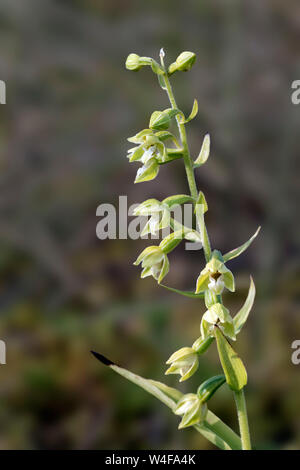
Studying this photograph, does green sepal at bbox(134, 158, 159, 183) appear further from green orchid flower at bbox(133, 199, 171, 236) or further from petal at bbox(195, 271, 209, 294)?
petal at bbox(195, 271, 209, 294)

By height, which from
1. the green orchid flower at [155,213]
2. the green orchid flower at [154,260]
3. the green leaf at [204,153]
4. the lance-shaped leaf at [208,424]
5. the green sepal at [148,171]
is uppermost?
the green leaf at [204,153]

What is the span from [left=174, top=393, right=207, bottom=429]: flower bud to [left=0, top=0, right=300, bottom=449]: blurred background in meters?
2.12

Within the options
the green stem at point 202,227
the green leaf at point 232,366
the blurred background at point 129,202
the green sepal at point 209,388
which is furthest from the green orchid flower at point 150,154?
the blurred background at point 129,202

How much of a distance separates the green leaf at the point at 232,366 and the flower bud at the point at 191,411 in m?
0.12

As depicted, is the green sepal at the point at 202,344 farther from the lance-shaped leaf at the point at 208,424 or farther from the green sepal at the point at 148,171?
the green sepal at the point at 148,171

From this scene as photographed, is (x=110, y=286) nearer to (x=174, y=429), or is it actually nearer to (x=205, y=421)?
(x=174, y=429)

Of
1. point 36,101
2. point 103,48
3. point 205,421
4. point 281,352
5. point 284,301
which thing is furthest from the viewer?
point 36,101

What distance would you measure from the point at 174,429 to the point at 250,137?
9.72ft

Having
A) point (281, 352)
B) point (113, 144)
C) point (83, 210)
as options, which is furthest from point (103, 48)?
point (281, 352)

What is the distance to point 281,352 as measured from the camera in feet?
12.4

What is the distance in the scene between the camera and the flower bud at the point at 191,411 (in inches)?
47.4

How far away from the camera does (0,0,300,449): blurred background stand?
3.44 metres

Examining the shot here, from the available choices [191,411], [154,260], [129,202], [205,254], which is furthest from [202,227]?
[129,202]

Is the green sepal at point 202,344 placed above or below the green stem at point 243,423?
above
